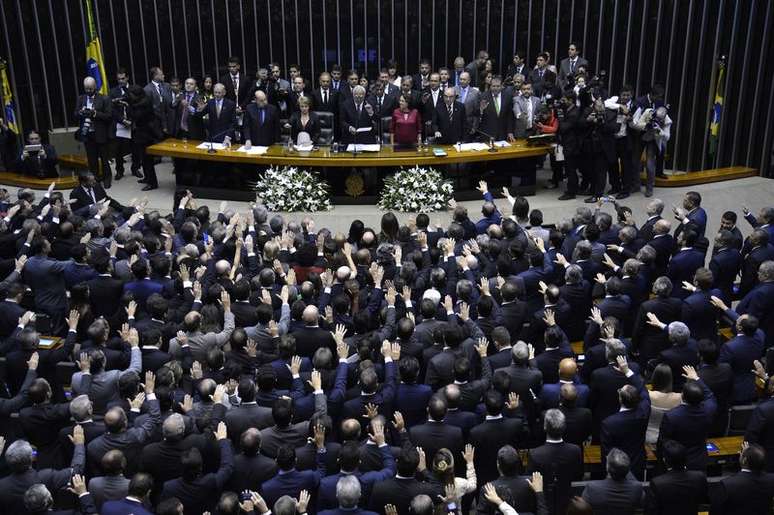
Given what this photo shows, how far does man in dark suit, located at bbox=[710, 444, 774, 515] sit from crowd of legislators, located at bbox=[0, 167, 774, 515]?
0.01m

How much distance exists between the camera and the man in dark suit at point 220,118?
624 inches

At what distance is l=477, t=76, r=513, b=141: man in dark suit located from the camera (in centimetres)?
1574

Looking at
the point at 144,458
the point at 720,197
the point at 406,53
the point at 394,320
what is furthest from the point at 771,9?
the point at 144,458

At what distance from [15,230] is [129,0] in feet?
31.9

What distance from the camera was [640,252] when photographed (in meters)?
9.88

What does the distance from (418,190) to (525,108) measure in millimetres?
2598

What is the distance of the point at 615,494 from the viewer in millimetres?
6422

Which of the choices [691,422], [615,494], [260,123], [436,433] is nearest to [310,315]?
[436,433]

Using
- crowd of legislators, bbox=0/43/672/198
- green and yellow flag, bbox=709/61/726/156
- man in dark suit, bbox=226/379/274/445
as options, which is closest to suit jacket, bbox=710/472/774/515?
man in dark suit, bbox=226/379/274/445

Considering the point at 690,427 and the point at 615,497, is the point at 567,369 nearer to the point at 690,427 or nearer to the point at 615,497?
the point at 690,427

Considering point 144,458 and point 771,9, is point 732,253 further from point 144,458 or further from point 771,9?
point 771,9

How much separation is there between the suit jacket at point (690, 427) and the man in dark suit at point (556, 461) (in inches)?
32.0

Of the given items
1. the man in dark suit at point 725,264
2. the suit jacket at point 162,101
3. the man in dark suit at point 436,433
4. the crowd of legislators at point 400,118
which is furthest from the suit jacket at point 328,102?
the man in dark suit at point 436,433

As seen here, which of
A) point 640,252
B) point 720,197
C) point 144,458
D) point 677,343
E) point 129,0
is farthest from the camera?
point 129,0
